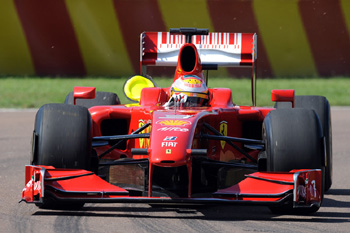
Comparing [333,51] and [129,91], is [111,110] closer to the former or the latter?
[129,91]

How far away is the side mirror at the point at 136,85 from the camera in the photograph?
383 inches

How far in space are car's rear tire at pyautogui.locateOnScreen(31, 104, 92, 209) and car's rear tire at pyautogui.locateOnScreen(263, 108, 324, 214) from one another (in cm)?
161

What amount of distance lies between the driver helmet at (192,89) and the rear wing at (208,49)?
1.44m

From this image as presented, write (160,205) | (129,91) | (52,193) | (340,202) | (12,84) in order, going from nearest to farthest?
(52,193) → (160,205) → (340,202) → (129,91) → (12,84)

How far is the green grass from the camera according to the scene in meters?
17.5

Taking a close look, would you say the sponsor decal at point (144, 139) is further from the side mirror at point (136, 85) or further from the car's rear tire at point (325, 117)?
the car's rear tire at point (325, 117)

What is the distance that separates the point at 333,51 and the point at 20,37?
7.67 m

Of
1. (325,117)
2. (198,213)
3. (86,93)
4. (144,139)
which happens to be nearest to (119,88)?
(86,93)

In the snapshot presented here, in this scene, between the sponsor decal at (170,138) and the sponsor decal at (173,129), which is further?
the sponsor decal at (173,129)

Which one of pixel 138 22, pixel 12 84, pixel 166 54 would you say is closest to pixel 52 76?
pixel 12 84

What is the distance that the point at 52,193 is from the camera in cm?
661

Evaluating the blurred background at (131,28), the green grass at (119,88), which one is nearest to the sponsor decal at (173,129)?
the green grass at (119,88)

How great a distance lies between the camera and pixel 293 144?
22.6 feet

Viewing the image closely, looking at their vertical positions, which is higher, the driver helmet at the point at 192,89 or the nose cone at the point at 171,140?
the driver helmet at the point at 192,89
